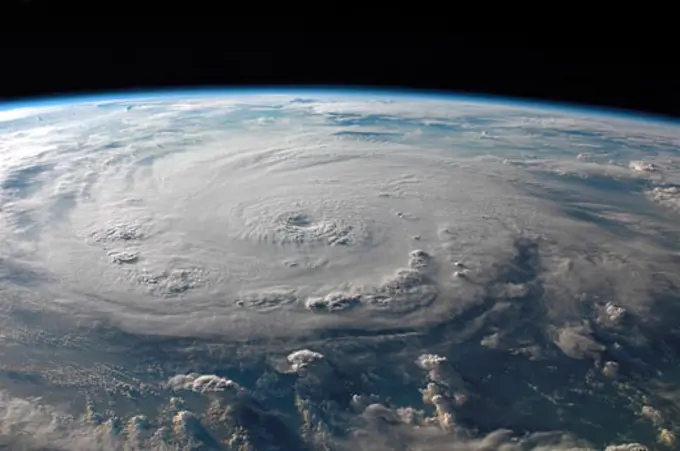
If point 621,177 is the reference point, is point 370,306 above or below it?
below

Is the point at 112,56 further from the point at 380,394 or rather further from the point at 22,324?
the point at 22,324

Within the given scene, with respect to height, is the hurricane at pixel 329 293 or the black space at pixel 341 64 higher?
the black space at pixel 341 64

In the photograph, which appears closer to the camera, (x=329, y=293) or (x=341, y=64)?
(x=341, y=64)

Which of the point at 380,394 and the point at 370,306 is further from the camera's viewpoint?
the point at 370,306

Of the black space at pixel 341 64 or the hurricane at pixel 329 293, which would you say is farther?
the hurricane at pixel 329 293

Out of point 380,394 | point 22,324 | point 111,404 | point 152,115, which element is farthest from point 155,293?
point 152,115

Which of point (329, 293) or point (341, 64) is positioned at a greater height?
point (341, 64)

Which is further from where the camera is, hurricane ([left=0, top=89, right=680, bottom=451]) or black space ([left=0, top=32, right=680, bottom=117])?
hurricane ([left=0, top=89, right=680, bottom=451])

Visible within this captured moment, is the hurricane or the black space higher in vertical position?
the black space
